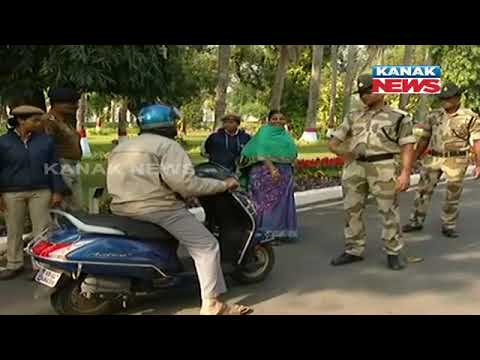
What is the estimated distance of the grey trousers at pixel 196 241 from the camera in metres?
4.02

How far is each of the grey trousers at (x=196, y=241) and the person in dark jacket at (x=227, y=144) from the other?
10.3 feet

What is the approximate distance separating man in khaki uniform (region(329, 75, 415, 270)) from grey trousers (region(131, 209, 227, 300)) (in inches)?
77.4

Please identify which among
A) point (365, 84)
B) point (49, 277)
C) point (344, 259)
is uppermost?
point (365, 84)

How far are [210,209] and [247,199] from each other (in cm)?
35

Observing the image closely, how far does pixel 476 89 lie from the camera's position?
26875 mm

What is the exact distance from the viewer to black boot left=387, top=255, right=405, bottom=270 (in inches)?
216

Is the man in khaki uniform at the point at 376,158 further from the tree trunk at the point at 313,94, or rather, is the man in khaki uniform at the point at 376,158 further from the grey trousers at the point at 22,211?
the tree trunk at the point at 313,94

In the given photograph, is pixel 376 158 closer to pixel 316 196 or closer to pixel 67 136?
pixel 67 136

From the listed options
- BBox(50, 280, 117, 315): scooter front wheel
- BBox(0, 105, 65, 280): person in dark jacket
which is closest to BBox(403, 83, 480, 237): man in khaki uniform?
BBox(0, 105, 65, 280): person in dark jacket

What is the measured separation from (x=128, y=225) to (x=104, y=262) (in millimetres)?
311

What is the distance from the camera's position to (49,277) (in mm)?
3924

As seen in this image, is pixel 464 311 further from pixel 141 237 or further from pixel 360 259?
pixel 141 237

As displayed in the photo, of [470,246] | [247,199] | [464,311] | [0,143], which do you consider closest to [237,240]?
[247,199]

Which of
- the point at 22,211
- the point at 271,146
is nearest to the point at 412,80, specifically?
the point at 271,146
